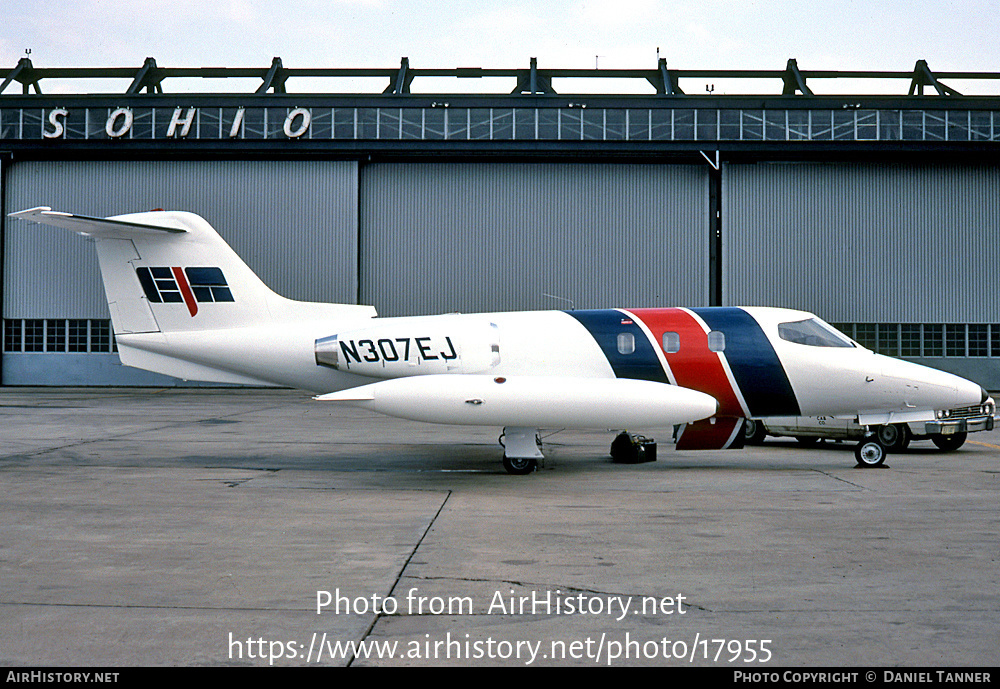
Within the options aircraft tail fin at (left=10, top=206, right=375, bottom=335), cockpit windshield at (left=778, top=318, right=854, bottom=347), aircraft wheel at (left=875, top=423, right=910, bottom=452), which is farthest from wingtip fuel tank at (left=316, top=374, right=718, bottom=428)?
aircraft wheel at (left=875, top=423, right=910, bottom=452)

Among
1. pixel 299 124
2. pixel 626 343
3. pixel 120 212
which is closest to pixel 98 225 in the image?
pixel 626 343

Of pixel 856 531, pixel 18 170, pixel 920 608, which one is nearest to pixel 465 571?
A: pixel 920 608

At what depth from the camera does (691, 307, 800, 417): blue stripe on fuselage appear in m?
13.7

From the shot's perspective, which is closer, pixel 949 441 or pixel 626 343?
pixel 626 343

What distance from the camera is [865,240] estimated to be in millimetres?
37781

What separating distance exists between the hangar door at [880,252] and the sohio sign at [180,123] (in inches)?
739

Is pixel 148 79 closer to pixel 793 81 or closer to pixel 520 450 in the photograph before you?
pixel 793 81

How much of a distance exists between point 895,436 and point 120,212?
1333 inches

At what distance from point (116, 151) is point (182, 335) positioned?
2733 cm

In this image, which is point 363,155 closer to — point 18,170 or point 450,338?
A: point 18,170

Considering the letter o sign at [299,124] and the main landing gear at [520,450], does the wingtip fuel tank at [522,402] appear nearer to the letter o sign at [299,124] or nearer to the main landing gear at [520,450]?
the main landing gear at [520,450]

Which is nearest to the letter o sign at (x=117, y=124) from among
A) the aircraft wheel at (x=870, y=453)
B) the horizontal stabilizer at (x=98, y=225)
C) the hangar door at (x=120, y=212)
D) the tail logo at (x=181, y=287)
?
the hangar door at (x=120, y=212)

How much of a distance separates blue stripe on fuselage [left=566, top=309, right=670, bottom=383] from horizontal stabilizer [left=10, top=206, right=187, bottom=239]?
7242mm

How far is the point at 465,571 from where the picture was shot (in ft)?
23.4
